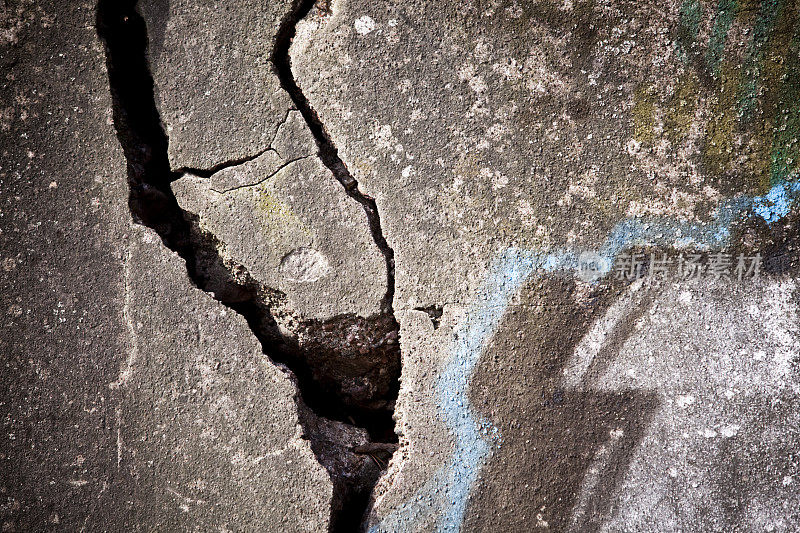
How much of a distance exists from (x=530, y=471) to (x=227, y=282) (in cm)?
101

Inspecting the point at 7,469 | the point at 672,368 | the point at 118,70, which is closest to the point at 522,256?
the point at 672,368

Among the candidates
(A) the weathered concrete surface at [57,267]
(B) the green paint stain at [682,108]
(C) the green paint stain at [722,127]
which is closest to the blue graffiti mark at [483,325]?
(C) the green paint stain at [722,127]

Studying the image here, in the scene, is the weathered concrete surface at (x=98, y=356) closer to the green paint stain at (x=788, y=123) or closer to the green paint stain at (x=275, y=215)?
the green paint stain at (x=275, y=215)

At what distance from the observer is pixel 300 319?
1.42 metres

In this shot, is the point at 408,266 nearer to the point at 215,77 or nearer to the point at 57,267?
the point at 215,77

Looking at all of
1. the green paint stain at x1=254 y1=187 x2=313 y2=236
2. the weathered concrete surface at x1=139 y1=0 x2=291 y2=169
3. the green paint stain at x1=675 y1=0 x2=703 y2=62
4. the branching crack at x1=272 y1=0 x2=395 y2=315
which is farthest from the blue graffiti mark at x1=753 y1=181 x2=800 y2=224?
the weathered concrete surface at x1=139 y1=0 x2=291 y2=169

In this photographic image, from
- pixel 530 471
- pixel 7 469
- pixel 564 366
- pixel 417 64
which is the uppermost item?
pixel 417 64

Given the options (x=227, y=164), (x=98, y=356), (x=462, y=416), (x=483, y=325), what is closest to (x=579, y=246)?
(x=483, y=325)

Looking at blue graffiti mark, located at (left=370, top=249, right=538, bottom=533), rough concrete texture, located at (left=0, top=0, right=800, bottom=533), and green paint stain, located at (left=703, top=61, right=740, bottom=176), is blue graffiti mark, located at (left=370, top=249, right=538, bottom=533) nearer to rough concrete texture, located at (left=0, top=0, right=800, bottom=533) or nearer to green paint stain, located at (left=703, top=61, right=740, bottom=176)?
rough concrete texture, located at (left=0, top=0, right=800, bottom=533)

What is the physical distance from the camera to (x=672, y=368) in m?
1.33

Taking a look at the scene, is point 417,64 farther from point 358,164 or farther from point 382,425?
point 382,425

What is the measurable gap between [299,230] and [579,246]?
78 centimetres

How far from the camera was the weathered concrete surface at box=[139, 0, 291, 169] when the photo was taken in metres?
1.42

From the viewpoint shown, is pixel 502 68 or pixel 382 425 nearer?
pixel 502 68
